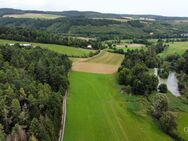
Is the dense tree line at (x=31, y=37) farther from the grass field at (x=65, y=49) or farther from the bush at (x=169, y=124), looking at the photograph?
the bush at (x=169, y=124)

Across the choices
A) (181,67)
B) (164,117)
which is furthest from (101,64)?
(164,117)

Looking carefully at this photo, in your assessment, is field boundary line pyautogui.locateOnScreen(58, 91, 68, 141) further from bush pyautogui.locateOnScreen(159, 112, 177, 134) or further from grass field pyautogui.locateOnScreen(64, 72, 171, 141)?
bush pyautogui.locateOnScreen(159, 112, 177, 134)

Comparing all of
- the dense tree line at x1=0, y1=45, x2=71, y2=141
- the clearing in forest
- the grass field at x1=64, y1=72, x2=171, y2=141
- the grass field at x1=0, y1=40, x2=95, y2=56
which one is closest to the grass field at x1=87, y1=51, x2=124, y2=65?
the clearing in forest

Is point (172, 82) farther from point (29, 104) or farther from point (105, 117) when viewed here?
point (29, 104)

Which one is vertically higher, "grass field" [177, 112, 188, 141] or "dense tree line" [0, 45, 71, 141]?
"dense tree line" [0, 45, 71, 141]

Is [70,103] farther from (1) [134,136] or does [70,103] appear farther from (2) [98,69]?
(2) [98,69]

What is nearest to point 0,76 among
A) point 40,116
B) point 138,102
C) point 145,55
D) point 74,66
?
point 40,116
